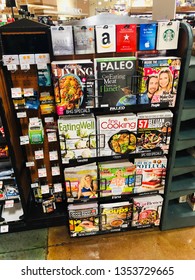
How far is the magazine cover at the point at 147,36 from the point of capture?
148 centimetres

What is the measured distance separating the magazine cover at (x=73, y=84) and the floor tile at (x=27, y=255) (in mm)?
1381

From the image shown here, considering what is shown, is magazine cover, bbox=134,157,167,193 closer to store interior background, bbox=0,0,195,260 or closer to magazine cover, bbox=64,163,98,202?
magazine cover, bbox=64,163,98,202

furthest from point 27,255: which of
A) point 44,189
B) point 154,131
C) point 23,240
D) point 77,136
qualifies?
point 154,131

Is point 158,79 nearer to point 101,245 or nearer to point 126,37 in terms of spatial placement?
point 126,37

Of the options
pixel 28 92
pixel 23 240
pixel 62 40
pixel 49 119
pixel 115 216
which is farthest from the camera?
pixel 23 240

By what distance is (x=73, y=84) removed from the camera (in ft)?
4.91

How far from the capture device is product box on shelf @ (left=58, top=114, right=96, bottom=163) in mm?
1631

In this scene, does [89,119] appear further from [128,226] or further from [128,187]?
[128,226]

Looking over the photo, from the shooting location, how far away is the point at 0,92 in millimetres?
1759

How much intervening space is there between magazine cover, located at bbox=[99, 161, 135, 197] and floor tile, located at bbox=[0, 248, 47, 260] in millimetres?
808

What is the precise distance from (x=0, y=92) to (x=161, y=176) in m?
1.56

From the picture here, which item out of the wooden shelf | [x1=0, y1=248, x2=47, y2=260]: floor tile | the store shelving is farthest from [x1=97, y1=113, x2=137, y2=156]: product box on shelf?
[x1=0, y1=248, x2=47, y2=260]: floor tile

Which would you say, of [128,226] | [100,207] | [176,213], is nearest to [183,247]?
[176,213]

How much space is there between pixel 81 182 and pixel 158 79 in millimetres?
1041
